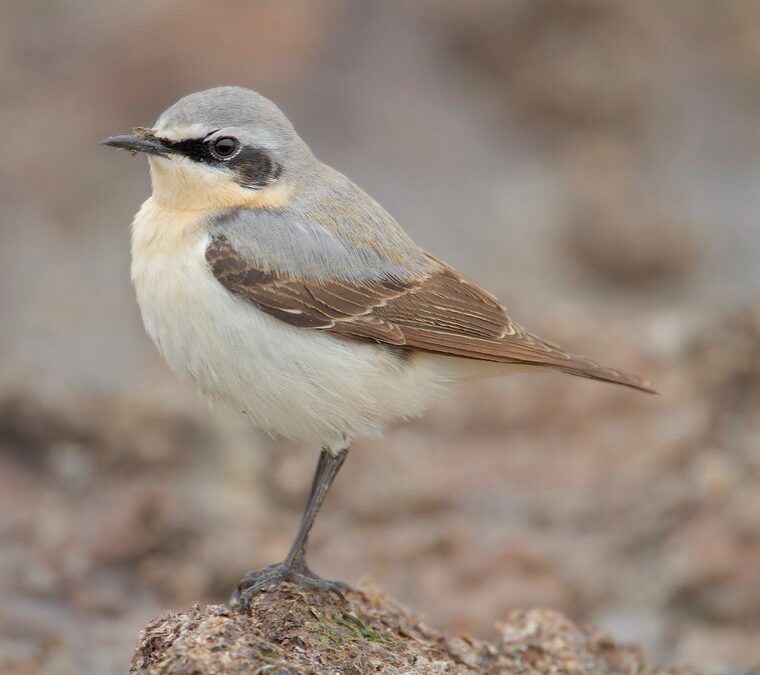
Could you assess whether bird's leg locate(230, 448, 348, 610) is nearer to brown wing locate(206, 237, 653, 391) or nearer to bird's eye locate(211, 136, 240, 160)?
brown wing locate(206, 237, 653, 391)

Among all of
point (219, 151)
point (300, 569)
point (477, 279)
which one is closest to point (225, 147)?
point (219, 151)

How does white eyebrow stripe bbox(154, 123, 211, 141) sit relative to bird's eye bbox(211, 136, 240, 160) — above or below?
below

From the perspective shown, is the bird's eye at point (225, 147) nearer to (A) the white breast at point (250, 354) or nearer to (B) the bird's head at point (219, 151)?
(B) the bird's head at point (219, 151)

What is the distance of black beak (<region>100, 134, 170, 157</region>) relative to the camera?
622 cm

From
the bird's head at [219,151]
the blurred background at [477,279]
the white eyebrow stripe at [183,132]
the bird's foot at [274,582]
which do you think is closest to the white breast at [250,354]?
the bird's head at [219,151]

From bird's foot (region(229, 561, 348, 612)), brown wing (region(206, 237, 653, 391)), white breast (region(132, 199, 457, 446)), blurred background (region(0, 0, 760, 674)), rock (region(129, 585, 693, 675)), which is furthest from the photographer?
blurred background (region(0, 0, 760, 674))

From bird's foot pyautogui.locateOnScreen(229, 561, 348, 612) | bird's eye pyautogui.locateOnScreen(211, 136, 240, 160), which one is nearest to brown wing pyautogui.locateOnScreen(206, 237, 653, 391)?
bird's eye pyautogui.locateOnScreen(211, 136, 240, 160)

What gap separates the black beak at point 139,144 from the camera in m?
6.22

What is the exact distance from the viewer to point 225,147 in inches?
251

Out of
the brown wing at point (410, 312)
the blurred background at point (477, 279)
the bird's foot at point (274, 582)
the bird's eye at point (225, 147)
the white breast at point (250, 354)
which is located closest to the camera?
the bird's foot at point (274, 582)

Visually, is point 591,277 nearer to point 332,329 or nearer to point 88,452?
point 88,452

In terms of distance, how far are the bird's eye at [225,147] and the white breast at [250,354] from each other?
34 centimetres

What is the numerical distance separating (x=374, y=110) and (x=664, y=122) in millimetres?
3870

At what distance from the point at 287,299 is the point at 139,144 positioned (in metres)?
1.09
